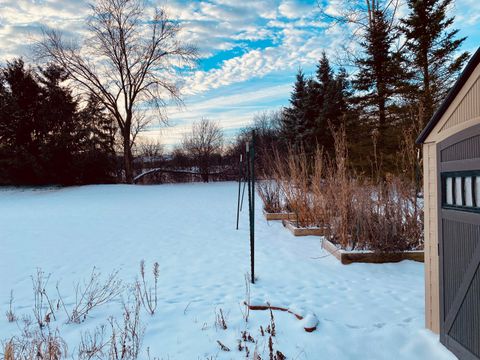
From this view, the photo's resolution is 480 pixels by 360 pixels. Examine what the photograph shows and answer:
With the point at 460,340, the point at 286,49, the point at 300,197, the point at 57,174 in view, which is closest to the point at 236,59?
the point at 286,49

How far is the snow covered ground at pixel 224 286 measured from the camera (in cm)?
215

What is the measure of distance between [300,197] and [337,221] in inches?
51.2

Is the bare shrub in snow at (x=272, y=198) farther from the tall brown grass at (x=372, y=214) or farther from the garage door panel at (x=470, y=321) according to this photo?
the garage door panel at (x=470, y=321)

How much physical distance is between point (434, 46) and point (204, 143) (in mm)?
14102

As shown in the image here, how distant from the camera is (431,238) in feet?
7.14

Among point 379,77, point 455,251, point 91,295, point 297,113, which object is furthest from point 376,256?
point 297,113

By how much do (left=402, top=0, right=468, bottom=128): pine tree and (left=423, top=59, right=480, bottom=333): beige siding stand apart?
10.2 metres

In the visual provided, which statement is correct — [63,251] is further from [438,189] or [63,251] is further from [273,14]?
[273,14]

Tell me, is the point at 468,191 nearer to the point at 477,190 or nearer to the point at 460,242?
the point at 477,190

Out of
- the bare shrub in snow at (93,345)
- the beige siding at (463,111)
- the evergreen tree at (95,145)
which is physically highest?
the evergreen tree at (95,145)

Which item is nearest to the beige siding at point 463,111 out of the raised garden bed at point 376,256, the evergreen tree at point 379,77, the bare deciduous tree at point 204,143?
the raised garden bed at point 376,256

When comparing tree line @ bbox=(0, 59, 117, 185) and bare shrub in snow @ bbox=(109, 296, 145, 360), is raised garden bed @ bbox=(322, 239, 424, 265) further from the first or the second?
tree line @ bbox=(0, 59, 117, 185)

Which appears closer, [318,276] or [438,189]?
[438,189]

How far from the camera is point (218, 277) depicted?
3.62 meters
